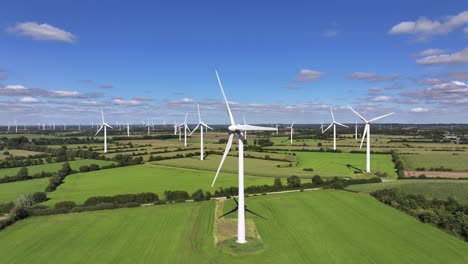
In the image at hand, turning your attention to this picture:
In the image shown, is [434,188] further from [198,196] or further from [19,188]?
[19,188]

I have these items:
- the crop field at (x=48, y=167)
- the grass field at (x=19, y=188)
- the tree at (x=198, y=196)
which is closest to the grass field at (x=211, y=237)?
the tree at (x=198, y=196)

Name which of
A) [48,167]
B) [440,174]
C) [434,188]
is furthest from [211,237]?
[48,167]

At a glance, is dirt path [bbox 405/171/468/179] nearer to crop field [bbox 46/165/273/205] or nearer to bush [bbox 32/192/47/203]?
crop field [bbox 46/165/273/205]

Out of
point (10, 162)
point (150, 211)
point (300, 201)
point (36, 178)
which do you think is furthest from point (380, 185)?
point (10, 162)

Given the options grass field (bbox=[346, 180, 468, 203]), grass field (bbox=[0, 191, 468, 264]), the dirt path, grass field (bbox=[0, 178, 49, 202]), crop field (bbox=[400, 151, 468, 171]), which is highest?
crop field (bbox=[400, 151, 468, 171])

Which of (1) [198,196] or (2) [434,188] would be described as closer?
(1) [198,196]

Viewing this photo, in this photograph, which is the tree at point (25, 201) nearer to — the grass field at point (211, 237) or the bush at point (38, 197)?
the bush at point (38, 197)

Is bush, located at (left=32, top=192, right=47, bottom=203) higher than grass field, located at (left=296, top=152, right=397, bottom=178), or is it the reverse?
grass field, located at (left=296, top=152, right=397, bottom=178)

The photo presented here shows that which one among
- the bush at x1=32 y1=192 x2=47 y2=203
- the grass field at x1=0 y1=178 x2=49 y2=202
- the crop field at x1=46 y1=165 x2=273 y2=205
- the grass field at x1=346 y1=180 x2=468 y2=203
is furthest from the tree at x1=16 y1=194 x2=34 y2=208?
the grass field at x1=346 y1=180 x2=468 y2=203
